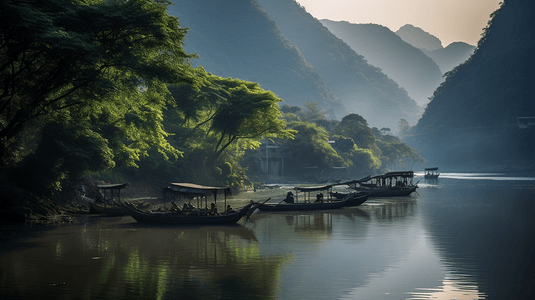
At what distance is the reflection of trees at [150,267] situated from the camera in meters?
11.5

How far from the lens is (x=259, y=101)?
144 feet

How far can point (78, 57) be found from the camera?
20.1 meters

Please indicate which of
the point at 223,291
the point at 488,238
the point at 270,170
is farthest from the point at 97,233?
the point at 270,170

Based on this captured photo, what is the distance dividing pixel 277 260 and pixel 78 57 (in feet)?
43.0

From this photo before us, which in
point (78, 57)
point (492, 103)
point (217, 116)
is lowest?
point (78, 57)

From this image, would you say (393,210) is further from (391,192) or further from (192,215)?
(192,215)

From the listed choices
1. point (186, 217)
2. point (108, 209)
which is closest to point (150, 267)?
point (186, 217)

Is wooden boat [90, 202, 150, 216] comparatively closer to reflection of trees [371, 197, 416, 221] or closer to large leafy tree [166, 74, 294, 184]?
reflection of trees [371, 197, 416, 221]

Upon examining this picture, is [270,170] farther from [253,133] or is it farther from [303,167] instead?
[253,133]

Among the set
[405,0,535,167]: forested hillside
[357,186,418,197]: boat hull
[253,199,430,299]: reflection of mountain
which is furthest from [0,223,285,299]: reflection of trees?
[405,0,535,167]: forested hillside

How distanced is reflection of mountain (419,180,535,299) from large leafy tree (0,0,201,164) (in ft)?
52.3

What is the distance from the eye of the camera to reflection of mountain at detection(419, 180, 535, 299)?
41.1ft

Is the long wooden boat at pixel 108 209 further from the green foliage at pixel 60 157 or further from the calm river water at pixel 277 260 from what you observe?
the green foliage at pixel 60 157

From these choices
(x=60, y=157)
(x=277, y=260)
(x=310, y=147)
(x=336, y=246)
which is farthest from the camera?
(x=310, y=147)
